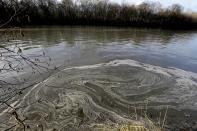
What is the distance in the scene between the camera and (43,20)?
975 inches

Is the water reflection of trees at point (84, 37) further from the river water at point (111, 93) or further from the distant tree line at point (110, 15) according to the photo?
the distant tree line at point (110, 15)

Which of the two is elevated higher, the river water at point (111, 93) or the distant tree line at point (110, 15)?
the distant tree line at point (110, 15)

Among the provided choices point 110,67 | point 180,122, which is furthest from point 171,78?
point 180,122

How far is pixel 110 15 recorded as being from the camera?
29000 millimetres

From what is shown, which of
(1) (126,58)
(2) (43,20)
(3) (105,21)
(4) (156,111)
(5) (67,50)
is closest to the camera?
(4) (156,111)

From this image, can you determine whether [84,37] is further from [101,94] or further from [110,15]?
[110,15]

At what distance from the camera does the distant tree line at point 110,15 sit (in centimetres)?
2561

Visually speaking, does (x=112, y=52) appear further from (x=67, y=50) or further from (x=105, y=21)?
(x=105, y=21)

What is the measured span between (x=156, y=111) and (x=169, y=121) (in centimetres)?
51

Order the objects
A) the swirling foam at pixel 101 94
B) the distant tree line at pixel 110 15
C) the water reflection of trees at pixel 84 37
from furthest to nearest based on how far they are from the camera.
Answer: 1. the distant tree line at pixel 110 15
2. the water reflection of trees at pixel 84 37
3. the swirling foam at pixel 101 94

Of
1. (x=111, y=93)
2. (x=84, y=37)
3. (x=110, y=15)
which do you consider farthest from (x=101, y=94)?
(x=110, y=15)

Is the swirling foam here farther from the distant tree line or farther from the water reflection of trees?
the distant tree line

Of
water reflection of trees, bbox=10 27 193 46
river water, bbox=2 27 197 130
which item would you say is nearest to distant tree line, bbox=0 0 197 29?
water reflection of trees, bbox=10 27 193 46

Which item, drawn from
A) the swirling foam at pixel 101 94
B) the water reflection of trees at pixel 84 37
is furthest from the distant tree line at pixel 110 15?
the swirling foam at pixel 101 94
